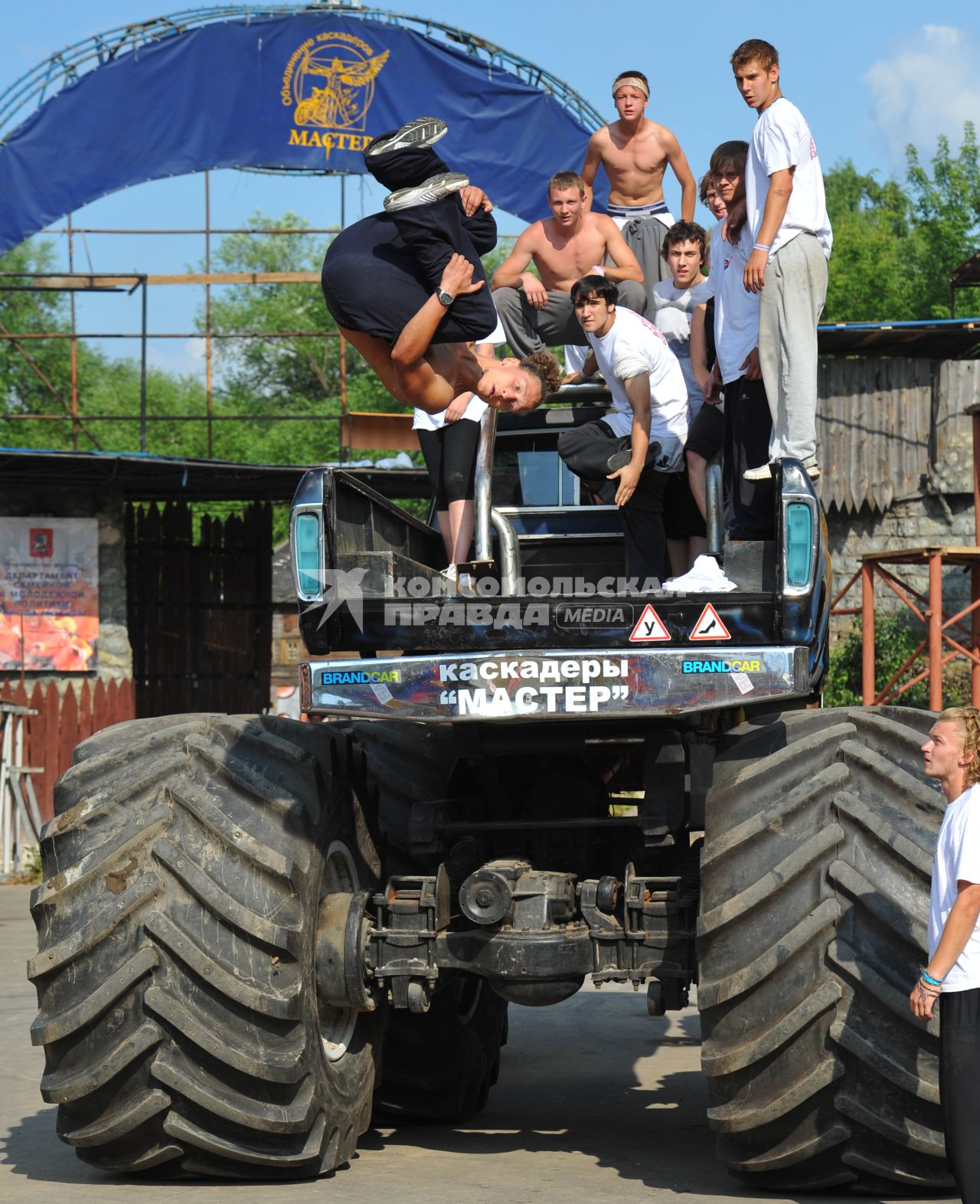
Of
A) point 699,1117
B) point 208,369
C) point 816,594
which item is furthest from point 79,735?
point 816,594

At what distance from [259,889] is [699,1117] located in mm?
2436

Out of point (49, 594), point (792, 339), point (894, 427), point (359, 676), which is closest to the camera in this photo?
point (359, 676)

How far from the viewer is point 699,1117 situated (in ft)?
21.9

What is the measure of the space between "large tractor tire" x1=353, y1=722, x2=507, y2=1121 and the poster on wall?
37.3ft

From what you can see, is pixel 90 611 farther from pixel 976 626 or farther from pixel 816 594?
pixel 816 594

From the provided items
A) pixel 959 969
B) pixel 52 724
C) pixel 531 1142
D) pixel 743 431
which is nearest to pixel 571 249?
pixel 743 431

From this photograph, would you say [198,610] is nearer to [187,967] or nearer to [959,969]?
[187,967]

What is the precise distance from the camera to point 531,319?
28.3ft

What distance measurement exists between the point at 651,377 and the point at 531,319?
1.74 m

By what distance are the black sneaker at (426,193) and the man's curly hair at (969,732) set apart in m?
2.34

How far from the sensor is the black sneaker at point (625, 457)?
681 cm

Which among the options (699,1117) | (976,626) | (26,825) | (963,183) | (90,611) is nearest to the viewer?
(699,1117)

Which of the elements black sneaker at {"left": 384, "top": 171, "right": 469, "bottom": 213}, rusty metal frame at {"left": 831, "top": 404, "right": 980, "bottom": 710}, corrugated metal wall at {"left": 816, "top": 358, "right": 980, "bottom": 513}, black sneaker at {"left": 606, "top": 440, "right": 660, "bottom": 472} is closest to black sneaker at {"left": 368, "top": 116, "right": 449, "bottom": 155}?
black sneaker at {"left": 384, "top": 171, "right": 469, "bottom": 213}

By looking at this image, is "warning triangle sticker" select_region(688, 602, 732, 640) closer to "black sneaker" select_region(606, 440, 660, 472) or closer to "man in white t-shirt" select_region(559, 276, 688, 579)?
"man in white t-shirt" select_region(559, 276, 688, 579)
